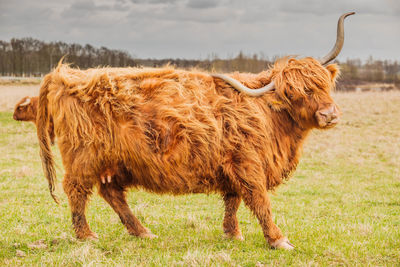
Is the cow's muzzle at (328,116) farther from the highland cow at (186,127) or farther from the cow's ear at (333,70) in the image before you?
the cow's ear at (333,70)

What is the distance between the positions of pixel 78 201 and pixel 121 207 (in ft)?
1.62

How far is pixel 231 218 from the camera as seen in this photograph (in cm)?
472

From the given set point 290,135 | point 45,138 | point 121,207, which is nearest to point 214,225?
point 121,207

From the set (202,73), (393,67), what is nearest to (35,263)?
(202,73)

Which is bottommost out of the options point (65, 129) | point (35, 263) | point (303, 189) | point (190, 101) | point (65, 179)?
point (303, 189)

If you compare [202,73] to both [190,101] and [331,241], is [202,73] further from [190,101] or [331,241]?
[331,241]

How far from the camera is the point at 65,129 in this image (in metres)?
4.29

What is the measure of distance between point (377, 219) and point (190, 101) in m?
3.59

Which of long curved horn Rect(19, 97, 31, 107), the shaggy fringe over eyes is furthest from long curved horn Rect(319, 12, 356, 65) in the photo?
long curved horn Rect(19, 97, 31, 107)

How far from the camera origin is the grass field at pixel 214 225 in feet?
12.6

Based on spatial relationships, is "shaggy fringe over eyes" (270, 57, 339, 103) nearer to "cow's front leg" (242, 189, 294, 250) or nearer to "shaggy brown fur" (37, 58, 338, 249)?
"shaggy brown fur" (37, 58, 338, 249)

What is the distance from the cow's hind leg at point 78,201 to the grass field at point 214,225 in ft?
0.51

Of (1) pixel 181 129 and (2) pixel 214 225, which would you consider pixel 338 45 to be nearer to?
(1) pixel 181 129

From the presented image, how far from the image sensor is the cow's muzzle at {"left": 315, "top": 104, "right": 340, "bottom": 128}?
4.15 meters
